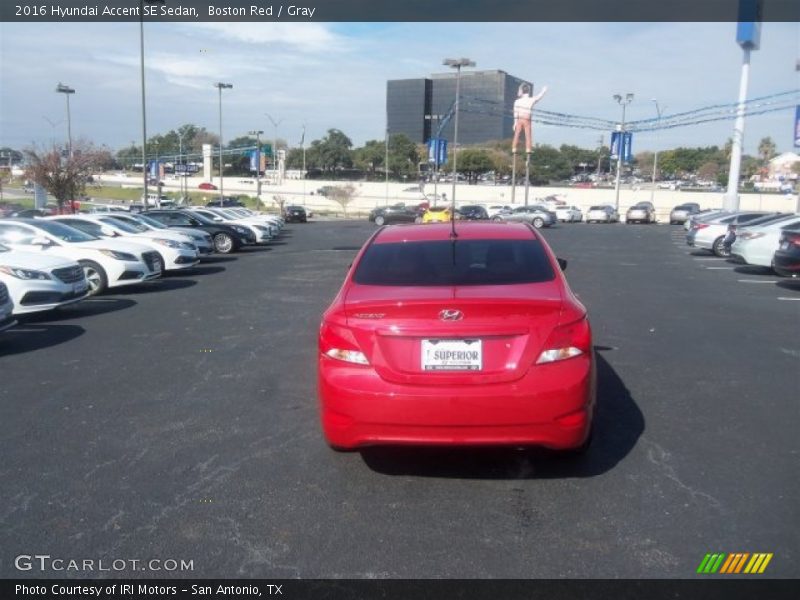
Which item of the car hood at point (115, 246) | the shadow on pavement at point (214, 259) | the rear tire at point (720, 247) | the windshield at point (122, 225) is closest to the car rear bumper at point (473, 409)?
the car hood at point (115, 246)

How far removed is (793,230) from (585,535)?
1249cm

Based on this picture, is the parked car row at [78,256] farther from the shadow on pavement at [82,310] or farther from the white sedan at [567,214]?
the white sedan at [567,214]

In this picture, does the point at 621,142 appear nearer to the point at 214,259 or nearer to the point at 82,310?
the point at 214,259

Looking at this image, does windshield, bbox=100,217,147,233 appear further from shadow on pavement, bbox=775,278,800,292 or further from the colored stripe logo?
the colored stripe logo

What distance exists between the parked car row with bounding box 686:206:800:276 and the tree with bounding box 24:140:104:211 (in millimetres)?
28854

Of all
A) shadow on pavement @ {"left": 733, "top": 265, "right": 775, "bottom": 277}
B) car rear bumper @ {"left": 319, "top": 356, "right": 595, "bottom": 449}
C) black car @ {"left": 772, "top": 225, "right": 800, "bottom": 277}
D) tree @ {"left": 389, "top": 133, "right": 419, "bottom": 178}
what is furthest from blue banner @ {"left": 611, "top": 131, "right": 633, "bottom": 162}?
tree @ {"left": 389, "top": 133, "right": 419, "bottom": 178}

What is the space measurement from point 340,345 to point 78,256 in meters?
10.5

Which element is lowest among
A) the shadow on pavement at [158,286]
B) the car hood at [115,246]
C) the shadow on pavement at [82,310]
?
the shadow on pavement at [158,286]

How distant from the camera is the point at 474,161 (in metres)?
113

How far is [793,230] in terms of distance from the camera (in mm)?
14125

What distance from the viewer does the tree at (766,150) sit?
14595cm

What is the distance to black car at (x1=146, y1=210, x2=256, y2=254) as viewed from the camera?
889 inches

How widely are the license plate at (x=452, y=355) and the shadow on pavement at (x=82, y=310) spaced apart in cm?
851
